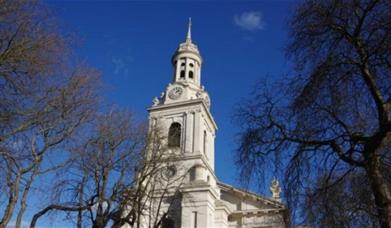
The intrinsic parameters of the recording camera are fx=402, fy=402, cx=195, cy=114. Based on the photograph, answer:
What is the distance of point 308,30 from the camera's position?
8234 mm

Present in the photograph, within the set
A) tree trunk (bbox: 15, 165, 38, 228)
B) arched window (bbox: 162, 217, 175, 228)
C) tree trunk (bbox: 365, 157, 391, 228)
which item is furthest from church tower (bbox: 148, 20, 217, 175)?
tree trunk (bbox: 365, 157, 391, 228)

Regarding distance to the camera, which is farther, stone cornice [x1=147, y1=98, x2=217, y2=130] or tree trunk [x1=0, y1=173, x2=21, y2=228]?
stone cornice [x1=147, y1=98, x2=217, y2=130]

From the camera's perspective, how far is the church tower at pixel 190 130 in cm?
3098

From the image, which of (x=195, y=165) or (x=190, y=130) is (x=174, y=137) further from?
(x=195, y=165)

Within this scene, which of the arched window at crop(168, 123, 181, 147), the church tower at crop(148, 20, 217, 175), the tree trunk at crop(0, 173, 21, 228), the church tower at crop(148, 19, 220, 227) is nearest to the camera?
the tree trunk at crop(0, 173, 21, 228)

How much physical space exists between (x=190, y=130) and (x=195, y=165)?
3629mm

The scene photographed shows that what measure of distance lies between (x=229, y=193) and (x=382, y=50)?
30.6m

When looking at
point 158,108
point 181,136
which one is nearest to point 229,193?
point 181,136

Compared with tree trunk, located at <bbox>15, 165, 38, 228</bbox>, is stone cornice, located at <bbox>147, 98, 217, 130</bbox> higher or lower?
higher

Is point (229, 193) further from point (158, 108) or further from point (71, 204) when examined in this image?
point (71, 204)

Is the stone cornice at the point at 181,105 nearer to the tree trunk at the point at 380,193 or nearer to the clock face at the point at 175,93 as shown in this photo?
the clock face at the point at 175,93

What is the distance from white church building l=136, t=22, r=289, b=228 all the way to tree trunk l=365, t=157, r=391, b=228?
21973 mm

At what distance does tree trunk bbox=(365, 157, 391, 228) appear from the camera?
6.87m

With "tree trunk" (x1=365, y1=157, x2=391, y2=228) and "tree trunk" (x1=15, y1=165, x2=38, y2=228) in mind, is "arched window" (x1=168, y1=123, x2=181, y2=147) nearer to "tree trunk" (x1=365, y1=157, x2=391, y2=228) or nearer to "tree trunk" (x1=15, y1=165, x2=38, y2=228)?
"tree trunk" (x1=15, y1=165, x2=38, y2=228)
